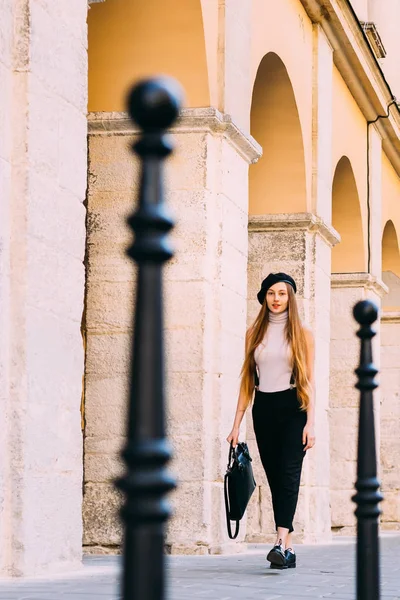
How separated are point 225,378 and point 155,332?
7.67 meters

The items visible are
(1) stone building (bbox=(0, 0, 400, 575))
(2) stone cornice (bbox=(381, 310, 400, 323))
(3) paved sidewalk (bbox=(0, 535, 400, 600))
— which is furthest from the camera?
(2) stone cornice (bbox=(381, 310, 400, 323))

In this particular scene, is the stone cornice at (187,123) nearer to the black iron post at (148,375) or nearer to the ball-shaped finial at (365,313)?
the ball-shaped finial at (365,313)

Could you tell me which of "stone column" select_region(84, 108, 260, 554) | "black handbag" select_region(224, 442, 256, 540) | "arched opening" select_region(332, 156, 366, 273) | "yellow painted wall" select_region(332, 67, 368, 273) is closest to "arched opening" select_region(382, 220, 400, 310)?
"yellow painted wall" select_region(332, 67, 368, 273)

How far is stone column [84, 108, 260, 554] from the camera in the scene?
9113 millimetres

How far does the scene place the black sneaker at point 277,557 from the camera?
730 centimetres

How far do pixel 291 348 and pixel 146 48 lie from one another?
3.36 m

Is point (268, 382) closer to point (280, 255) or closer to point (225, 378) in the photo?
point (225, 378)

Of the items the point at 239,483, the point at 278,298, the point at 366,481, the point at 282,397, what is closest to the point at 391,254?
the point at 278,298

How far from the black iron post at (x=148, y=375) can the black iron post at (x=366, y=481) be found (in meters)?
1.41

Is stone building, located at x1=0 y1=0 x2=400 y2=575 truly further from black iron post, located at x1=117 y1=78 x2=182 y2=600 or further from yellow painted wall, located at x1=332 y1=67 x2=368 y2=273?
black iron post, located at x1=117 y1=78 x2=182 y2=600

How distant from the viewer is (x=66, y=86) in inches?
267

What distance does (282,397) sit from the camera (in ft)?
23.9

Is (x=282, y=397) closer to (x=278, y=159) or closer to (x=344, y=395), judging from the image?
(x=278, y=159)

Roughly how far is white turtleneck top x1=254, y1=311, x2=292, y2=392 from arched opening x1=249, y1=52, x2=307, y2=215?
235 inches
